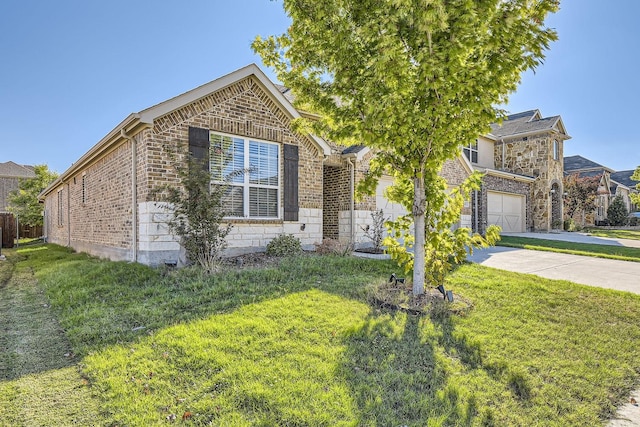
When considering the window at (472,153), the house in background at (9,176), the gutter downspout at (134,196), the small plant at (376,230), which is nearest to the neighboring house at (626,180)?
the window at (472,153)

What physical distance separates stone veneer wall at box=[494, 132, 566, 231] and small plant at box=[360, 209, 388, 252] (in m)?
14.5

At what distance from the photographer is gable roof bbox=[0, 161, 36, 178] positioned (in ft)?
128

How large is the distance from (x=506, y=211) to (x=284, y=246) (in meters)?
16.4

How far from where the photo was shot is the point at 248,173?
9.09 m

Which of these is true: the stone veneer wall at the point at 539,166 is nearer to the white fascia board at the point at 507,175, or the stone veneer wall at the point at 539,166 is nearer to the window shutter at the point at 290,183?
the white fascia board at the point at 507,175

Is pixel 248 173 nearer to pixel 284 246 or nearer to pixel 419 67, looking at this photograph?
pixel 284 246

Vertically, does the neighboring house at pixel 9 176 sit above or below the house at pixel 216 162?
above

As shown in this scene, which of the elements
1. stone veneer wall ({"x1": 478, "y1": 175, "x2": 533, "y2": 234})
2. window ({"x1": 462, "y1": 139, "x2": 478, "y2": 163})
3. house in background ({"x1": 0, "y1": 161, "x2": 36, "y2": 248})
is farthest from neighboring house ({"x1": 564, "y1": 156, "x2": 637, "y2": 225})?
house in background ({"x1": 0, "y1": 161, "x2": 36, "y2": 248})

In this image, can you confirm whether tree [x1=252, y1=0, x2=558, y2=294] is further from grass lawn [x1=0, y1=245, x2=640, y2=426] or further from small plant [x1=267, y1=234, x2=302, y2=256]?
small plant [x1=267, y1=234, x2=302, y2=256]

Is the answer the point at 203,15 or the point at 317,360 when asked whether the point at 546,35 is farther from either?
the point at 203,15

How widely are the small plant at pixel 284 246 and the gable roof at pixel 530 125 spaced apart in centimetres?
1809

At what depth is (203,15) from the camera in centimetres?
953

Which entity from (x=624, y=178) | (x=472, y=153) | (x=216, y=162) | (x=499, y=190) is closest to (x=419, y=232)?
(x=216, y=162)

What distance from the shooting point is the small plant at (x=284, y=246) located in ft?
Answer: 29.6
